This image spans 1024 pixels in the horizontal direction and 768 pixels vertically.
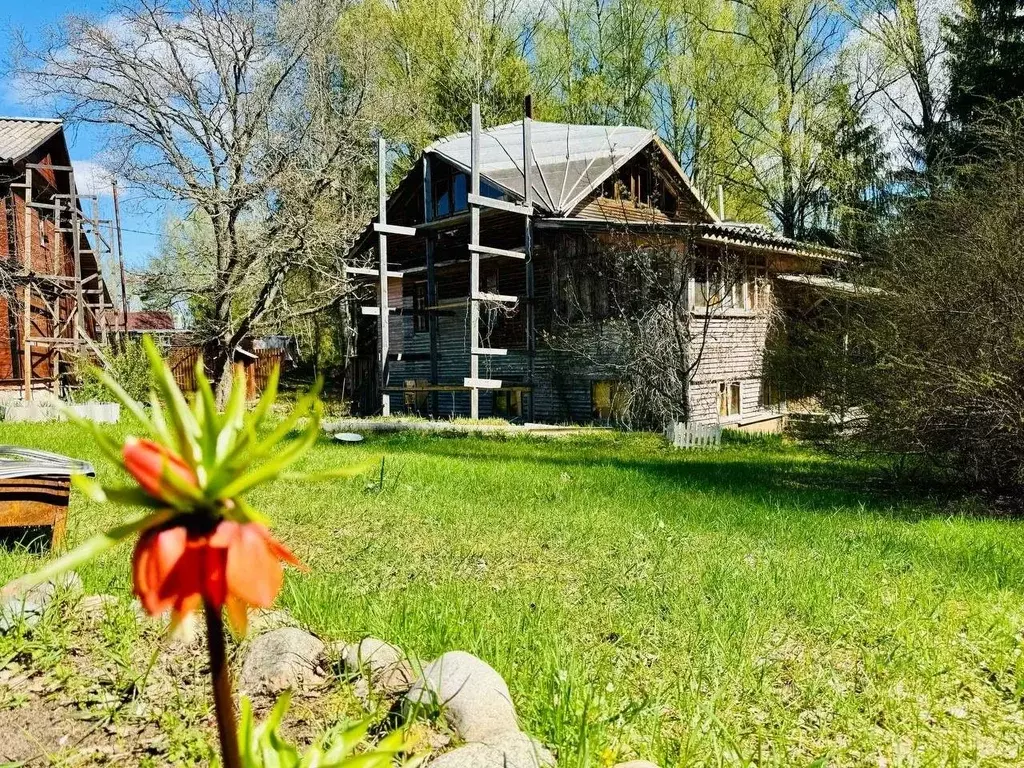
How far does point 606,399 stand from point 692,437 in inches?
201

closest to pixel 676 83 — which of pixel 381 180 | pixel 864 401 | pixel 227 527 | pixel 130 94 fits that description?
pixel 381 180

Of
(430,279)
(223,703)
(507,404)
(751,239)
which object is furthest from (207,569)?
(507,404)

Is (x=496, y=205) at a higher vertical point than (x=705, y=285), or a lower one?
higher

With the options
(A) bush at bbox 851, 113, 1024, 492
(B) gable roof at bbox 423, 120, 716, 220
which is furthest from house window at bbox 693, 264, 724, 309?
(A) bush at bbox 851, 113, 1024, 492

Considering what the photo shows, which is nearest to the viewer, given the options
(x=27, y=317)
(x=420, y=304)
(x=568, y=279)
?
(x=27, y=317)

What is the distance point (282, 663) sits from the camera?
2.72m

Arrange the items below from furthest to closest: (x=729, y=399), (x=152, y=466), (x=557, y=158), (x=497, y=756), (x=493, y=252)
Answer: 1. (x=557, y=158)
2. (x=729, y=399)
3. (x=493, y=252)
4. (x=497, y=756)
5. (x=152, y=466)

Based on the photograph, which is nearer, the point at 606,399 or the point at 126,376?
the point at 606,399

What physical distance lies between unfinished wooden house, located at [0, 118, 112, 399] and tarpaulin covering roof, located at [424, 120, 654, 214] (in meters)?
11.4

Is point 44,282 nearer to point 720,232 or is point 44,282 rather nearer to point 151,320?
point 720,232

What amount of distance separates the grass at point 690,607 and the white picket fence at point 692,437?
236 inches

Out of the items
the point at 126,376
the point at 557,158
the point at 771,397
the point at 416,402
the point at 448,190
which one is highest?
the point at 557,158

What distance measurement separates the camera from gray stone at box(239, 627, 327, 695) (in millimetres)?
2668

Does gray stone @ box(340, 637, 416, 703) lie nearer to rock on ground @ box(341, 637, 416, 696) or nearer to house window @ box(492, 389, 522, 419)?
rock on ground @ box(341, 637, 416, 696)
